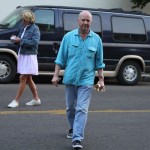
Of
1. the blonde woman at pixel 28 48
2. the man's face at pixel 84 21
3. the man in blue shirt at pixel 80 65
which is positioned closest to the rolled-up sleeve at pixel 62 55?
the man in blue shirt at pixel 80 65

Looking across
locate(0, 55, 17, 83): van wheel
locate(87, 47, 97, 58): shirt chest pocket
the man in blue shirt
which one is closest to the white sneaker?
the man in blue shirt

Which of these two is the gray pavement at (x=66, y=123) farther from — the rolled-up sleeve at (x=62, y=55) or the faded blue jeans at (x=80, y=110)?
the rolled-up sleeve at (x=62, y=55)

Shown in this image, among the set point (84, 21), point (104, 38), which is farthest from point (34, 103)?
point (104, 38)

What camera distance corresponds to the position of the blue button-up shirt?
6719 mm

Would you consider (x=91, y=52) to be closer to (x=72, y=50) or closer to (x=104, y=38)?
(x=72, y=50)

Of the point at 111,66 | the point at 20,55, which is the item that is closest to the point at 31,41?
the point at 20,55

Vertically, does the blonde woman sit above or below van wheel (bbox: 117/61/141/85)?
above

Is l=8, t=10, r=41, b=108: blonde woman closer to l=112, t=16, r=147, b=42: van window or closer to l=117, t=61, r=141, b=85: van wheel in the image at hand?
l=112, t=16, r=147, b=42: van window

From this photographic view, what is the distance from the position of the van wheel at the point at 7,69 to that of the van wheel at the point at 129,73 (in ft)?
9.89

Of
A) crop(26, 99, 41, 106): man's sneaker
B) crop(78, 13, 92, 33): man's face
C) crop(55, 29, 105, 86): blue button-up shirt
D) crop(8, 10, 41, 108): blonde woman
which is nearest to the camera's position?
crop(78, 13, 92, 33): man's face

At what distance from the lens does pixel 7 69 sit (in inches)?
523

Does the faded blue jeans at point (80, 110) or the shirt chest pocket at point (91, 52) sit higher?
the shirt chest pocket at point (91, 52)

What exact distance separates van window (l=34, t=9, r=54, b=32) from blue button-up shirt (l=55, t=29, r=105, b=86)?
667cm

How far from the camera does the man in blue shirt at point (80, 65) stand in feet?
21.8
